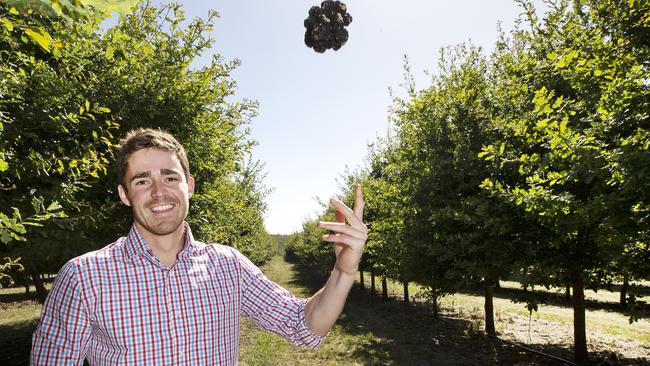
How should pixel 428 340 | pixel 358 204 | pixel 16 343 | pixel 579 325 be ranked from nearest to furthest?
pixel 358 204 < pixel 579 325 < pixel 428 340 < pixel 16 343

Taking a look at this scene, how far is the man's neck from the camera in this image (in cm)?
214

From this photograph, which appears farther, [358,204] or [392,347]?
[392,347]

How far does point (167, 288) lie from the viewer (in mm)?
2066

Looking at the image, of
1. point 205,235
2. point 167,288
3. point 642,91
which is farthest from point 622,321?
point 167,288

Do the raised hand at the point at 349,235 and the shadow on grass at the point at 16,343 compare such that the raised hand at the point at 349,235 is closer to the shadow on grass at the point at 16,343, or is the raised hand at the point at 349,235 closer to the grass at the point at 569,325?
the grass at the point at 569,325

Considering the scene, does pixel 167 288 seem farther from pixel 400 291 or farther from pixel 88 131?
pixel 400 291

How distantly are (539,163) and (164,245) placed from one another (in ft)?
18.0

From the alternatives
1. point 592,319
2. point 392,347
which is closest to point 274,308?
A: point 392,347

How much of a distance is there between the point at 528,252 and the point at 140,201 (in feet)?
29.5

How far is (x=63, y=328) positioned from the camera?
1766 mm

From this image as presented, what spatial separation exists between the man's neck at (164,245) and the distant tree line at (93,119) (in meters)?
2.59

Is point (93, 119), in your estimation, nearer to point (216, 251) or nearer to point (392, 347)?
point (216, 251)

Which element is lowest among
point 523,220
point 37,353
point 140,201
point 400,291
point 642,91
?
point 400,291

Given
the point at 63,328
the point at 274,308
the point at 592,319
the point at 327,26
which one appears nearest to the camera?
the point at 63,328
